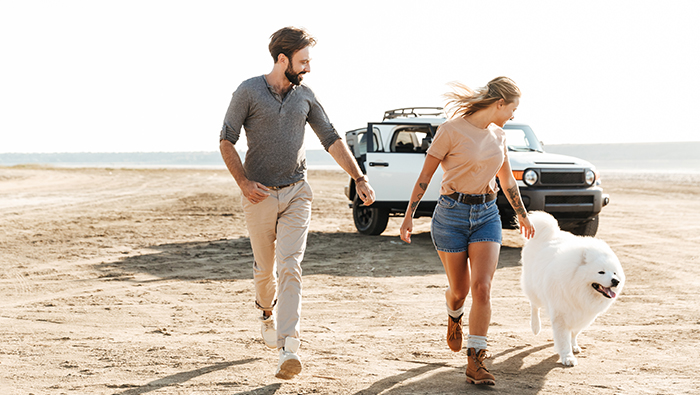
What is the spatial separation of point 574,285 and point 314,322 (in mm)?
2514

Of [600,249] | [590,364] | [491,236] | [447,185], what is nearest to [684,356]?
[590,364]

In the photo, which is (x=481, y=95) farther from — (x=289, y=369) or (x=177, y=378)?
(x=177, y=378)

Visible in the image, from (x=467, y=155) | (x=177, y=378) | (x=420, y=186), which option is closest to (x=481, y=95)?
(x=467, y=155)

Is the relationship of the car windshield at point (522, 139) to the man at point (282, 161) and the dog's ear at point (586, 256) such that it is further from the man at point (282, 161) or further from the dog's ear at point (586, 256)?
the man at point (282, 161)

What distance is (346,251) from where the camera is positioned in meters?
10.8

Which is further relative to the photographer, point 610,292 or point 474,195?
point 610,292

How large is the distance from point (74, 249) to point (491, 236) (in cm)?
869

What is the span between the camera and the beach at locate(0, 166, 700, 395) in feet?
13.9

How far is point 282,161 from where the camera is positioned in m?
4.19

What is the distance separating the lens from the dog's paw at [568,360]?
15.2ft

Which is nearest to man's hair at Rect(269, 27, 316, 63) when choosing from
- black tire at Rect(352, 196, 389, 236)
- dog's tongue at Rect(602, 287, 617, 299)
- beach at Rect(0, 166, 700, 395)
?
beach at Rect(0, 166, 700, 395)

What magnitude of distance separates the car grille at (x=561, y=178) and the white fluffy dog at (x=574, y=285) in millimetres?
5380

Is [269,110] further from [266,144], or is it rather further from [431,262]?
[431,262]

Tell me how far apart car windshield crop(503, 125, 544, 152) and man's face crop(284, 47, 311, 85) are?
25.6ft
